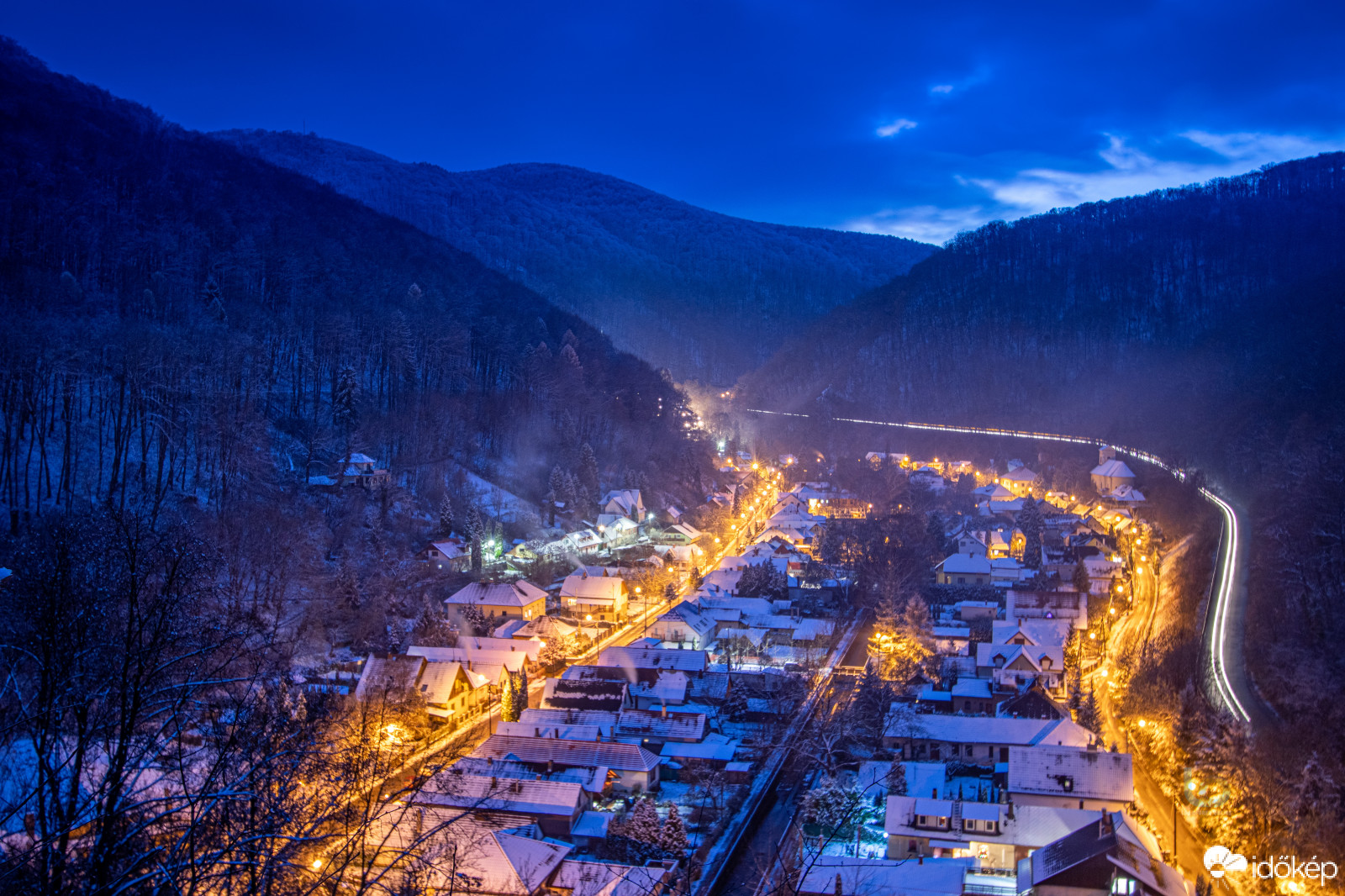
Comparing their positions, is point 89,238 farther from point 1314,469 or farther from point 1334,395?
point 1334,395

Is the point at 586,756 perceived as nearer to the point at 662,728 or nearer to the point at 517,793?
the point at 517,793

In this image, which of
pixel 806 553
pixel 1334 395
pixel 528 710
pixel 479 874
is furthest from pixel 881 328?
pixel 479 874

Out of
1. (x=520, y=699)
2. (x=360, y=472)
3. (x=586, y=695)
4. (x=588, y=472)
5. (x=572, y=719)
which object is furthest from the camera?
(x=588, y=472)

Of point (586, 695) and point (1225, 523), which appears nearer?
point (586, 695)

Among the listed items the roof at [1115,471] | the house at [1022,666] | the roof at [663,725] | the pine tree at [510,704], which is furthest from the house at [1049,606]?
the roof at [1115,471]

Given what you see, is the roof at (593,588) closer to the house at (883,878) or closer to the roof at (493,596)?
the roof at (493,596)

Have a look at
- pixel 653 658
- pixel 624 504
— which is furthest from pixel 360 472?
pixel 653 658
